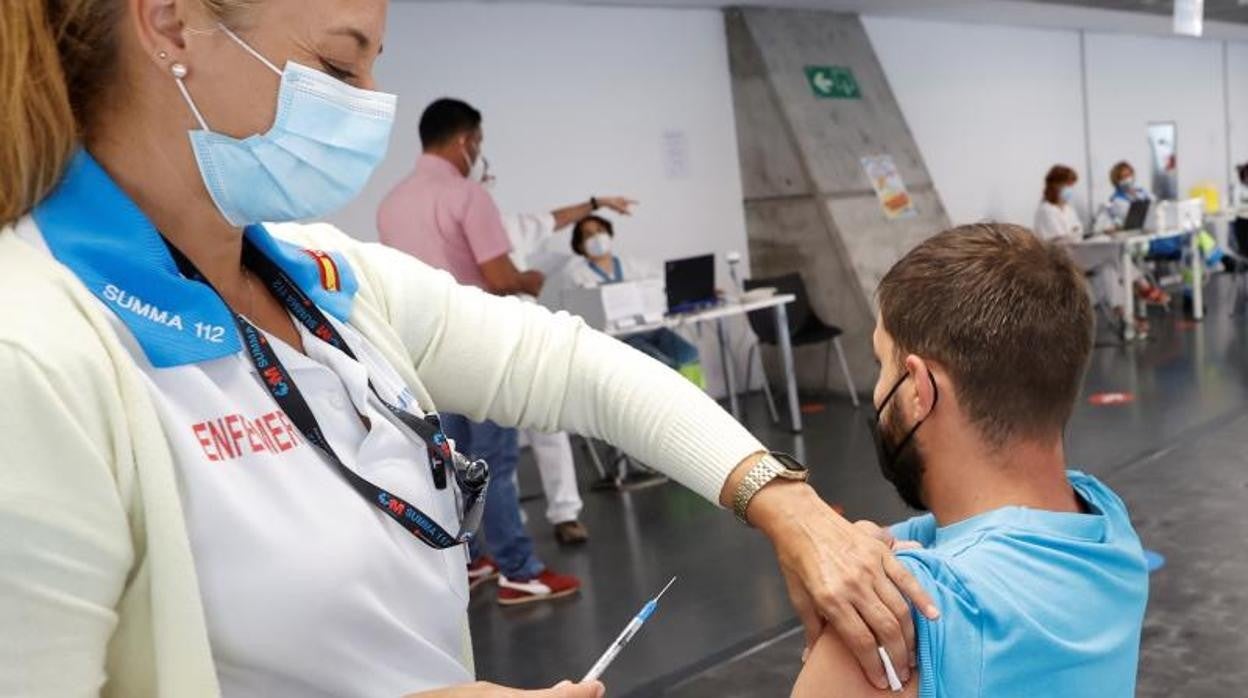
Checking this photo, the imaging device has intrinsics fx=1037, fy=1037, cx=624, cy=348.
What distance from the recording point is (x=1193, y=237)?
25.0 feet

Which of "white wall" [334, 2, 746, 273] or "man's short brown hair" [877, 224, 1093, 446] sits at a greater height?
"white wall" [334, 2, 746, 273]

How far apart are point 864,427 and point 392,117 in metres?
4.77

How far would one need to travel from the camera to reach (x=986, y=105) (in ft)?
28.5

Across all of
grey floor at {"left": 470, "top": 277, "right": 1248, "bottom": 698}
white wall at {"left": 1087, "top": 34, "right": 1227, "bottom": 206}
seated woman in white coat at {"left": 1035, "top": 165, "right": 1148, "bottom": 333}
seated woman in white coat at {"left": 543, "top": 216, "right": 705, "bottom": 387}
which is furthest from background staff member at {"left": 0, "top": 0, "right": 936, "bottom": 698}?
white wall at {"left": 1087, "top": 34, "right": 1227, "bottom": 206}

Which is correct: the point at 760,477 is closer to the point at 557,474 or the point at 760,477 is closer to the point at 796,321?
the point at 557,474

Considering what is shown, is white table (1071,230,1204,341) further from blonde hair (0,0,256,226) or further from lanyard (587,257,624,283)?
blonde hair (0,0,256,226)

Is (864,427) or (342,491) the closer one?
(342,491)

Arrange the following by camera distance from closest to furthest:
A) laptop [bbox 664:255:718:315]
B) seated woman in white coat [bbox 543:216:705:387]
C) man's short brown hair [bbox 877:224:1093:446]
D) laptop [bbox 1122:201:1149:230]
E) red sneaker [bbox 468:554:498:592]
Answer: man's short brown hair [bbox 877:224:1093:446]
red sneaker [bbox 468:554:498:592]
seated woman in white coat [bbox 543:216:705:387]
laptop [bbox 664:255:718:315]
laptop [bbox 1122:201:1149:230]

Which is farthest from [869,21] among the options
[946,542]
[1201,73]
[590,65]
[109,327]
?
[109,327]

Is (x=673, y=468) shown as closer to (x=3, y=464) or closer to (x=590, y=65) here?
(x=3, y=464)

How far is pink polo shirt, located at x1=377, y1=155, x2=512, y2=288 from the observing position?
332 centimetres

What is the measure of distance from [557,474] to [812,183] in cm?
327

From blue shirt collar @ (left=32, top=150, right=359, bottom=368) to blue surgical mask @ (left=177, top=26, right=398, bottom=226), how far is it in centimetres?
8

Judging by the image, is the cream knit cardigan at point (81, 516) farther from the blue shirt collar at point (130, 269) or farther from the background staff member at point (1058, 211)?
the background staff member at point (1058, 211)
